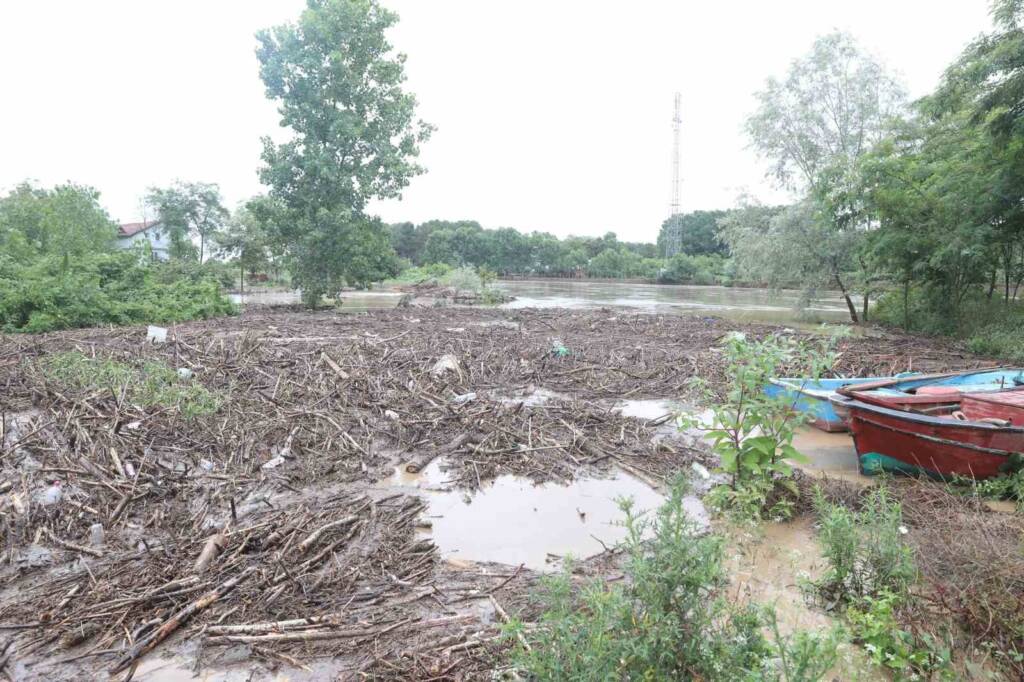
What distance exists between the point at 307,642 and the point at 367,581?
0.66 m

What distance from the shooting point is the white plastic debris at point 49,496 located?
4.55 metres

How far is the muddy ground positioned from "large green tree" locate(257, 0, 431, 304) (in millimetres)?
12548

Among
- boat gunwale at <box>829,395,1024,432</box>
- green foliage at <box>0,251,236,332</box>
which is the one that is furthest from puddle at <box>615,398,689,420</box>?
green foliage at <box>0,251,236,332</box>

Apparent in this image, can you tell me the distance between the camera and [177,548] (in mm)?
3963

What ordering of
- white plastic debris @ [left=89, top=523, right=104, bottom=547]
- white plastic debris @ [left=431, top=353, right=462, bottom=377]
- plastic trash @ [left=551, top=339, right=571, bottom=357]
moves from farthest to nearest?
1. plastic trash @ [left=551, top=339, right=571, bottom=357]
2. white plastic debris @ [left=431, top=353, right=462, bottom=377]
3. white plastic debris @ [left=89, top=523, right=104, bottom=547]

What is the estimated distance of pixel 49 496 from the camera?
4613mm

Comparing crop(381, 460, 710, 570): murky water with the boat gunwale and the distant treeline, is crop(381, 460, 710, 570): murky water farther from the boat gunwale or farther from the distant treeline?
the distant treeline

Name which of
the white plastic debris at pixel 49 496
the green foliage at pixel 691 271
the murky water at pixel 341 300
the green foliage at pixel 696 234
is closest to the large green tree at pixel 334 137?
the murky water at pixel 341 300

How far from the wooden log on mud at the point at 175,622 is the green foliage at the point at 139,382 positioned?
326 centimetres

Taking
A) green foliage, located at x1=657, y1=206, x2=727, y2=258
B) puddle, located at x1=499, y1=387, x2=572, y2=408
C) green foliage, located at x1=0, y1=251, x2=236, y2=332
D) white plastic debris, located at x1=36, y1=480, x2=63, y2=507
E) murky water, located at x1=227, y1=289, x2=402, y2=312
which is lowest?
puddle, located at x1=499, y1=387, x2=572, y2=408

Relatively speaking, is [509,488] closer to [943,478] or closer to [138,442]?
[138,442]

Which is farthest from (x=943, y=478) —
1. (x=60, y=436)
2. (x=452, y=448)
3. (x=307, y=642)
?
(x=60, y=436)

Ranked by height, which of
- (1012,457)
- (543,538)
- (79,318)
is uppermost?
(79,318)

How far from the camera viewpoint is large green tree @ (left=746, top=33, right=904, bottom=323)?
20688 millimetres
